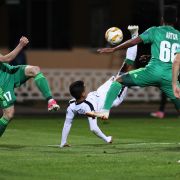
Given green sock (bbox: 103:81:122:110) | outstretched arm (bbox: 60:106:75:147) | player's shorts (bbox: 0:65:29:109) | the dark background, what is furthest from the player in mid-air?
the dark background

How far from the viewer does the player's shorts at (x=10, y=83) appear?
51.3 ft

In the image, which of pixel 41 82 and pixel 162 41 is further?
pixel 41 82

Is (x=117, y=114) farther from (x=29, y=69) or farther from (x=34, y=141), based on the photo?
(x=29, y=69)

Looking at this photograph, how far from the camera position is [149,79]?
49.3 feet

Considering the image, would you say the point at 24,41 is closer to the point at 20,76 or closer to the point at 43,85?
the point at 20,76

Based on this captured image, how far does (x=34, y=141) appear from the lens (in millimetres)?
17719

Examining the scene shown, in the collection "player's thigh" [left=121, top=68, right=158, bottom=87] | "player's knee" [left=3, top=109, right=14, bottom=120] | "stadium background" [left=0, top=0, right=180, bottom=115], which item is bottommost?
"stadium background" [left=0, top=0, right=180, bottom=115]

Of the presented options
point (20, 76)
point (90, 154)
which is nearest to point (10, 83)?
point (20, 76)

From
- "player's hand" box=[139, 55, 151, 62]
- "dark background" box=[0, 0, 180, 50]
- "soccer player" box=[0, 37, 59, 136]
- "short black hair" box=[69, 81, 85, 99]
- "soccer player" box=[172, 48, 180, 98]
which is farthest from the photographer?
"dark background" box=[0, 0, 180, 50]

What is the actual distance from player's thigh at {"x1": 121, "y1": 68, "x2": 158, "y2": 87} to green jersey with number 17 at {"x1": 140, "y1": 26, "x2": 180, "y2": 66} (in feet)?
0.90

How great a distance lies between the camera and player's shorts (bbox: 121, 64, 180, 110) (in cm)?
1497

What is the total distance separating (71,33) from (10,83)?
18.2 m

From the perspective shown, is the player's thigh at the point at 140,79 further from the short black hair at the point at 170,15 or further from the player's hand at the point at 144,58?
the short black hair at the point at 170,15

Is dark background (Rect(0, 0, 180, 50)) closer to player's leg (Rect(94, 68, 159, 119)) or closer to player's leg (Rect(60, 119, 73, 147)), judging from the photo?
player's leg (Rect(60, 119, 73, 147))
